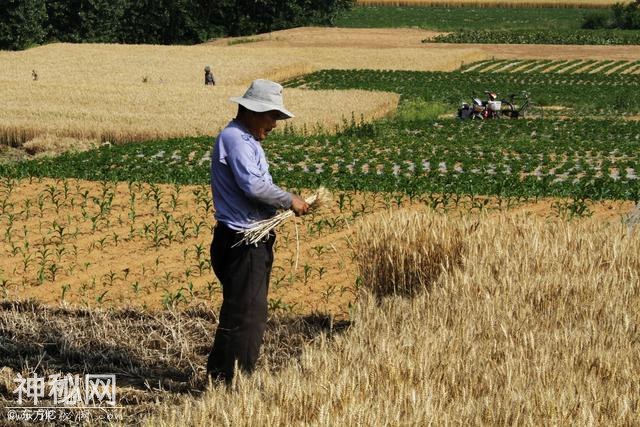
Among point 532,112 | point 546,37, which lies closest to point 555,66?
point 546,37

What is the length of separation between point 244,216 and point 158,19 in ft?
247

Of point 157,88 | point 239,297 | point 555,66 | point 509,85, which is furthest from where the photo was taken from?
point 555,66

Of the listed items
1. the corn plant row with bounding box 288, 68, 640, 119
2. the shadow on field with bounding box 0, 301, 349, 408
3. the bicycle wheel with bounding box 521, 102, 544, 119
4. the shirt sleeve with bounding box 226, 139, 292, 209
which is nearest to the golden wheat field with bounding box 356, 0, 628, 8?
the corn plant row with bounding box 288, 68, 640, 119

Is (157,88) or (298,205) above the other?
(298,205)

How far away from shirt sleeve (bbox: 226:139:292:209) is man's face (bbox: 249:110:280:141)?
0.17 m

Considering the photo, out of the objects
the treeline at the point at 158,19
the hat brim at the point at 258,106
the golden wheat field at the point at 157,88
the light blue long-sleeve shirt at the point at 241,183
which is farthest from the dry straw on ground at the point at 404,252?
the treeline at the point at 158,19

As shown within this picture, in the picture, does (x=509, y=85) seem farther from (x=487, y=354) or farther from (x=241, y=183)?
(x=487, y=354)

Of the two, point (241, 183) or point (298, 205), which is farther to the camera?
point (298, 205)

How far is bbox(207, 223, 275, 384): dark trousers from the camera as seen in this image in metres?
8.41

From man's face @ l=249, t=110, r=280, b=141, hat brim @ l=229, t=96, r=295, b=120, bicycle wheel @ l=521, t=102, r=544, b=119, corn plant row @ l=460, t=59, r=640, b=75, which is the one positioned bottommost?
bicycle wheel @ l=521, t=102, r=544, b=119

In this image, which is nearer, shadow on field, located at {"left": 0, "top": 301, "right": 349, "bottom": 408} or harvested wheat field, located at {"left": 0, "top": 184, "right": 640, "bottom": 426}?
harvested wheat field, located at {"left": 0, "top": 184, "right": 640, "bottom": 426}

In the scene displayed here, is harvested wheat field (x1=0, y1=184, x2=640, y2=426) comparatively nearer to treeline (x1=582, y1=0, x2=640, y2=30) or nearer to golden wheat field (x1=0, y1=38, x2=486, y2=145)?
Answer: golden wheat field (x1=0, y1=38, x2=486, y2=145)

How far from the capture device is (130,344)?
1020 cm

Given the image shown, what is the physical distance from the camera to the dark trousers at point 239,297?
8.41 m
